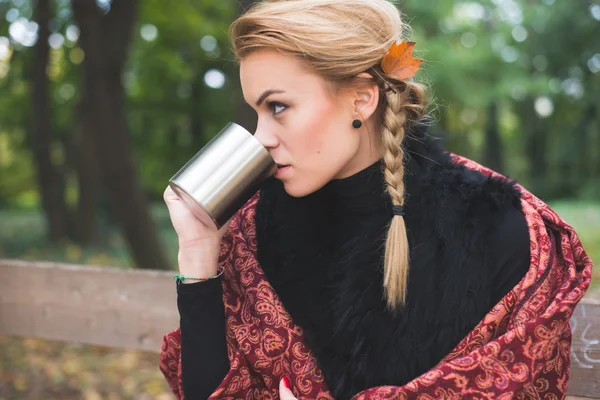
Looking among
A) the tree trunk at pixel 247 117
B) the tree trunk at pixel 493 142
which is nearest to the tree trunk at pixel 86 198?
the tree trunk at pixel 247 117

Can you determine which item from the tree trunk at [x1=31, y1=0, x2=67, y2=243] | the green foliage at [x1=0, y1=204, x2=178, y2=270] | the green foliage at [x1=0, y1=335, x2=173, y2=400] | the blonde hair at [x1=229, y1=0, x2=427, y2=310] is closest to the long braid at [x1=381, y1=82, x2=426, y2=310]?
the blonde hair at [x1=229, y1=0, x2=427, y2=310]

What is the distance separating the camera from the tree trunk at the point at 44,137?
10.9 metres

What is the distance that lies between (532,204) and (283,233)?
783 mm

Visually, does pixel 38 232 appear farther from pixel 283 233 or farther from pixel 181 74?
pixel 283 233

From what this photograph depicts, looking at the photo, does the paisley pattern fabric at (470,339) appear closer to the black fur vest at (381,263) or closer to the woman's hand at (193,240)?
the black fur vest at (381,263)

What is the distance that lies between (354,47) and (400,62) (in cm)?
14

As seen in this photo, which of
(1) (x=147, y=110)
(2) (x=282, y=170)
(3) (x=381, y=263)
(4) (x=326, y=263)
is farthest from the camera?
(1) (x=147, y=110)

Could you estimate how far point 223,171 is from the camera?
177cm

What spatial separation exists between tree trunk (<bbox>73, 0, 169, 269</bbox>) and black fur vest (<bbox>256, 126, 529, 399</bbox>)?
190 inches

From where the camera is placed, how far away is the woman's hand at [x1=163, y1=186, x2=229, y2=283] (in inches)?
76.5

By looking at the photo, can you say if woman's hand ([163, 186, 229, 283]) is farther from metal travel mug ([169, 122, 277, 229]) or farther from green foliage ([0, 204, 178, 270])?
green foliage ([0, 204, 178, 270])

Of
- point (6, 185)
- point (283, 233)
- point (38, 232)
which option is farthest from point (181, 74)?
point (6, 185)

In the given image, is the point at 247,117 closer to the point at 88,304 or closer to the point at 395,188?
the point at 88,304

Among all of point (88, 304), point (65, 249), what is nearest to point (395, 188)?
point (88, 304)
